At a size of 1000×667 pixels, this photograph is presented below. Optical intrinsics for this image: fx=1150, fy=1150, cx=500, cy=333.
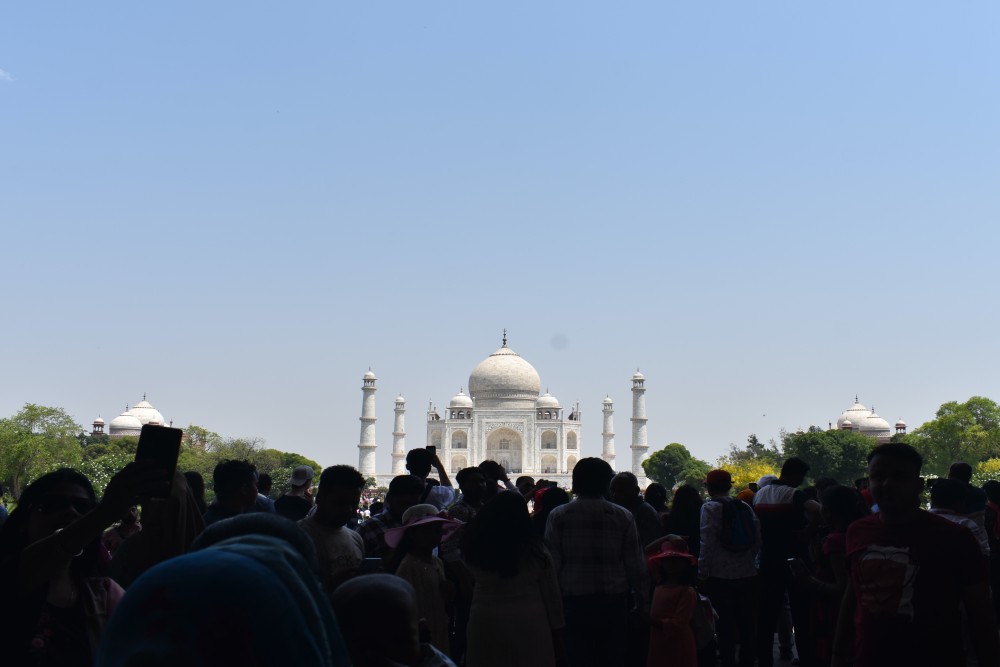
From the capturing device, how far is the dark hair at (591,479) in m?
6.96

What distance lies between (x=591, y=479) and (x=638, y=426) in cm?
6232

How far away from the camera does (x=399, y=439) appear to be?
69.5 meters

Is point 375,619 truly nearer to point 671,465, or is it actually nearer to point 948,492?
point 948,492

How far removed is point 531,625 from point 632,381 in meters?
64.3

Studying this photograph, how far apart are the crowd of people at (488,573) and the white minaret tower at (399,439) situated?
194 ft

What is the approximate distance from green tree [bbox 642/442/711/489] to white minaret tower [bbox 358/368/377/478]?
1596 cm

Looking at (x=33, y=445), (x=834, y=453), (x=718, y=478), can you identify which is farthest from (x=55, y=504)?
(x=834, y=453)

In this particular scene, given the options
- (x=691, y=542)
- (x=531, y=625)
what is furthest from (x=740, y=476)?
(x=531, y=625)

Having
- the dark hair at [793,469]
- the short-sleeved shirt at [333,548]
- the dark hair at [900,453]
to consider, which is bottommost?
the short-sleeved shirt at [333,548]

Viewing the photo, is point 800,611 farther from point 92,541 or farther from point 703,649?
point 92,541

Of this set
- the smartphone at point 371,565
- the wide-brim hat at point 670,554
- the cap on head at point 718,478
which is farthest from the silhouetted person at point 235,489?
the cap on head at point 718,478

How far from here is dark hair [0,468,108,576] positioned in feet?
12.5

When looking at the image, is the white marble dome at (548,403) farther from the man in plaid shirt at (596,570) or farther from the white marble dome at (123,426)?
the man in plaid shirt at (596,570)

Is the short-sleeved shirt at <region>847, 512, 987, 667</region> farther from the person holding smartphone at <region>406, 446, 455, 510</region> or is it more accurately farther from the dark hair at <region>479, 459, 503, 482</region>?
the dark hair at <region>479, 459, 503, 482</region>
